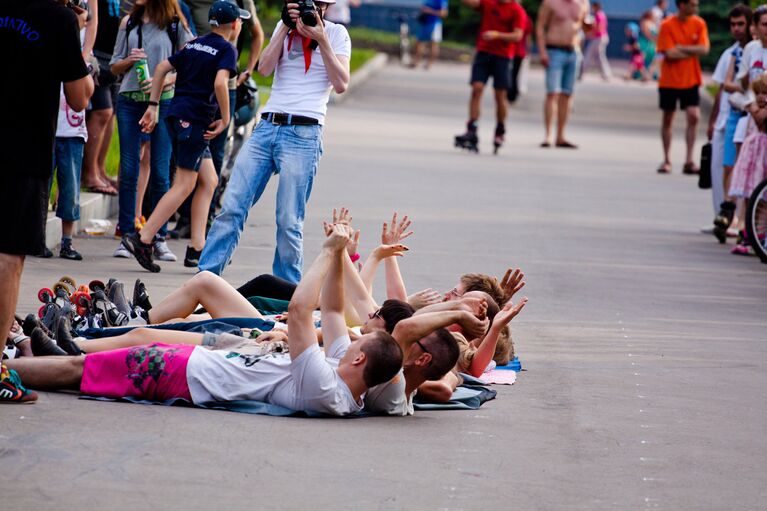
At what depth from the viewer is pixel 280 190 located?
913cm

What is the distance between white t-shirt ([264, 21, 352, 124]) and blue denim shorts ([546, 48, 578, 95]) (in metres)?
12.8

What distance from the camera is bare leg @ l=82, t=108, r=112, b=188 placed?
12.6 metres

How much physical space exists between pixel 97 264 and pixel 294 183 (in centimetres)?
212

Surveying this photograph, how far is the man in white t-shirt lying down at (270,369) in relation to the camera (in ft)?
20.9

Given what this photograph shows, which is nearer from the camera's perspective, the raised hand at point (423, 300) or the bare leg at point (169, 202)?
the raised hand at point (423, 300)

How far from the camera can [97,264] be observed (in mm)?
10508

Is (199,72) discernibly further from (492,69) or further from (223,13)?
(492,69)

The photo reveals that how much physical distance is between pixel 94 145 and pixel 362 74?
901 inches

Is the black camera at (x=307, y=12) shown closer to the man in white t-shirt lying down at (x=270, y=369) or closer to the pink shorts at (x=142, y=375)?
the man in white t-shirt lying down at (x=270, y=369)

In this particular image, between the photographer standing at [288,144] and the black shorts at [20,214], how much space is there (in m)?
2.94

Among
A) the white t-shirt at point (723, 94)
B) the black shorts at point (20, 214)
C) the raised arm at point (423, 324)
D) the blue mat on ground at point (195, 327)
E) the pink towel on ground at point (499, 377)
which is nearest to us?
the black shorts at point (20, 214)

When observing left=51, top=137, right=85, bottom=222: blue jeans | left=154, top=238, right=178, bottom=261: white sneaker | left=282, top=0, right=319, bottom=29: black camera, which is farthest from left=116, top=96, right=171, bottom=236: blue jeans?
left=282, top=0, right=319, bottom=29: black camera

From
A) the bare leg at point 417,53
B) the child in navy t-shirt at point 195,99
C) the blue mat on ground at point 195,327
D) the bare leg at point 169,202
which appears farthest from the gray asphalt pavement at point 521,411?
the bare leg at point 417,53

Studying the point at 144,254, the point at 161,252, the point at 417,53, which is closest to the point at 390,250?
the point at 144,254
